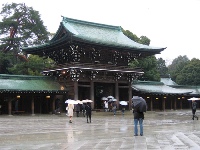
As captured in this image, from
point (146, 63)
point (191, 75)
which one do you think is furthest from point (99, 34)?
point (191, 75)

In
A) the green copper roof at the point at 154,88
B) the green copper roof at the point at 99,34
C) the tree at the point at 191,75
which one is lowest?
the green copper roof at the point at 154,88

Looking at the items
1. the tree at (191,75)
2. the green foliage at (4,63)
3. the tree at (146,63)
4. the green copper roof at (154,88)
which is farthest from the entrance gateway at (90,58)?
the tree at (191,75)

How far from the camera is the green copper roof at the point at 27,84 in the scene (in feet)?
129

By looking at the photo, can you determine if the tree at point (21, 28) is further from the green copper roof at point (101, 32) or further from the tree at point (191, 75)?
the tree at point (191, 75)

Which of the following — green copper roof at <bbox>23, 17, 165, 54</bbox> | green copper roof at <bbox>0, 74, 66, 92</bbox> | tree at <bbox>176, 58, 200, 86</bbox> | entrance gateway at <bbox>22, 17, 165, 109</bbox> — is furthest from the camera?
tree at <bbox>176, 58, 200, 86</bbox>

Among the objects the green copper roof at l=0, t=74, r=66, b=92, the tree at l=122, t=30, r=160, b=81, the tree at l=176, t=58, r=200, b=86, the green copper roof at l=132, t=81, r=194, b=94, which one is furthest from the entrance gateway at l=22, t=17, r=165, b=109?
the tree at l=176, t=58, r=200, b=86

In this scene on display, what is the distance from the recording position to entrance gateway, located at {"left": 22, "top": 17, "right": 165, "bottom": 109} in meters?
Answer: 42.0

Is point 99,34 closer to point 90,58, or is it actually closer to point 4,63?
point 90,58

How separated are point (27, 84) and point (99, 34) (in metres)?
14.3

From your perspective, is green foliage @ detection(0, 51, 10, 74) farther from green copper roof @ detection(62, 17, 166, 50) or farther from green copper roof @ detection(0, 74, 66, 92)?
green copper roof @ detection(62, 17, 166, 50)

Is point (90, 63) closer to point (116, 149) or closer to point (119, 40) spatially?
point (119, 40)

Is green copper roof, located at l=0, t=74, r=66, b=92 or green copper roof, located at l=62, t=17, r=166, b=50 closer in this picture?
green copper roof, located at l=0, t=74, r=66, b=92

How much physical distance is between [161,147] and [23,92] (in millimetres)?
29393

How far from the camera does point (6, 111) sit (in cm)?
4019
